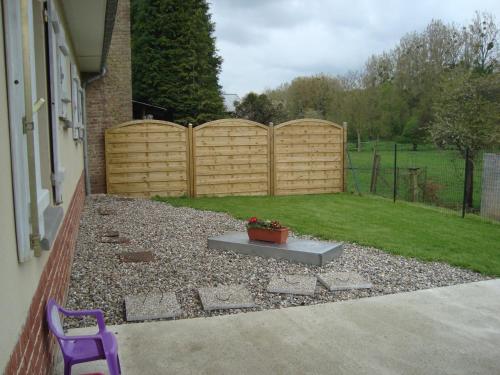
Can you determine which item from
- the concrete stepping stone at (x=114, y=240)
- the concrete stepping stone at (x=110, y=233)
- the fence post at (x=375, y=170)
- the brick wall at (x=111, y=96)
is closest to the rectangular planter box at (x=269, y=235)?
the concrete stepping stone at (x=114, y=240)

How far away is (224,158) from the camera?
42.1ft

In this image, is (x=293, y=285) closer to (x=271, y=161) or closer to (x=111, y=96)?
(x=271, y=161)

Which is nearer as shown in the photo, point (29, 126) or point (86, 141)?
point (29, 126)

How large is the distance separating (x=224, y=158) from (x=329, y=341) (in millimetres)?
9438

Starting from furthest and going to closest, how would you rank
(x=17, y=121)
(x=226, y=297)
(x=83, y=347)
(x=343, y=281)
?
(x=343, y=281) < (x=226, y=297) < (x=83, y=347) < (x=17, y=121)

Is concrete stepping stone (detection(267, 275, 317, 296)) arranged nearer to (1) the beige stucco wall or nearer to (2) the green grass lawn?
(2) the green grass lawn

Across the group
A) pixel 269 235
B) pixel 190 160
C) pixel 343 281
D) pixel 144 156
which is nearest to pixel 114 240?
pixel 269 235

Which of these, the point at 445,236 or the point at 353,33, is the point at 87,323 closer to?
the point at 445,236

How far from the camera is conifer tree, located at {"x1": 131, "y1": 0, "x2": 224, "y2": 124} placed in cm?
2523

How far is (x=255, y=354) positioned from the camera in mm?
3434

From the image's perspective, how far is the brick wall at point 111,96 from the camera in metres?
12.5

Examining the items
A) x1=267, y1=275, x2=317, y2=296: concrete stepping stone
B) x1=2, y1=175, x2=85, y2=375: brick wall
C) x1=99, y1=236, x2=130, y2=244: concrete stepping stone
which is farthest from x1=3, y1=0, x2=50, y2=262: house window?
x1=99, y1=236, x2=130, y2=244: concrete stepping stone

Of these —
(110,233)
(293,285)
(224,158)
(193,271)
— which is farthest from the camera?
(224,158)

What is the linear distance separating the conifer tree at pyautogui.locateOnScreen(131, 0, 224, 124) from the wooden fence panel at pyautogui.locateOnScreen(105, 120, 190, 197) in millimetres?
12738
